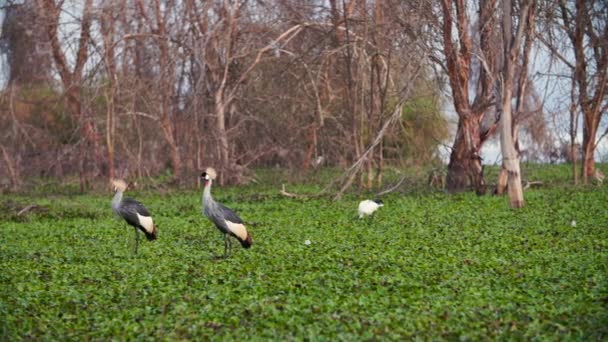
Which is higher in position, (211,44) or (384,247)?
(211,44)

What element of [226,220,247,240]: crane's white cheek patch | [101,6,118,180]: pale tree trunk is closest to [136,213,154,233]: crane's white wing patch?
[226,220,247,240]: crane's white cheek patch

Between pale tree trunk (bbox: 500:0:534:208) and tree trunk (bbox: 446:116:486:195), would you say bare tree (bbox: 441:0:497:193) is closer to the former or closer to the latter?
tree trunk (bbox: 446:116:486:195)

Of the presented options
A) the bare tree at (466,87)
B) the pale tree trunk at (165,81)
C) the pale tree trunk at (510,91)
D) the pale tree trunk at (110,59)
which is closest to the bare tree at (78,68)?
the pale tree trunk at (110,59)

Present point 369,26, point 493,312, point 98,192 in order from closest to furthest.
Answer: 1. point 493,312
2. point 369,26
3. point 98,192

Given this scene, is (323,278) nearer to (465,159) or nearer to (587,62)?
(465,159)

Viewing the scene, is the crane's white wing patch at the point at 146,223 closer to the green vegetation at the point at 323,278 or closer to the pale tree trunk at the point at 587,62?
the green vegetation at the point at 323,278

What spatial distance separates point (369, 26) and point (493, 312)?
14.6 m

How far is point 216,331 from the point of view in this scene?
7488 millimetres

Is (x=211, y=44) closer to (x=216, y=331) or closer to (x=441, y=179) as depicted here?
(x=441, y=179)

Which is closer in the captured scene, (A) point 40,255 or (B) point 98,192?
(A) point 40,255

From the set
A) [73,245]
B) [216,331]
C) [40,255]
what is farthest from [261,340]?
[73,245]

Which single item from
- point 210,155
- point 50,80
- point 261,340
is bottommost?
point 261,340

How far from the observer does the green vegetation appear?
24.8 feet

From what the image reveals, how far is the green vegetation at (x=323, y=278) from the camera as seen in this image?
7.57 m
